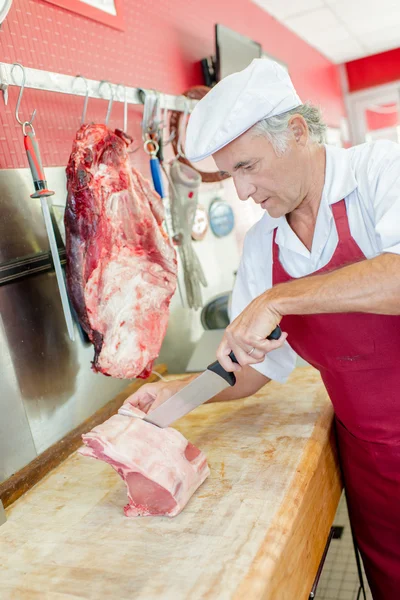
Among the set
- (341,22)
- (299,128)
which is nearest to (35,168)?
(299,128)

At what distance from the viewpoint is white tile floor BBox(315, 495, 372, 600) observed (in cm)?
209

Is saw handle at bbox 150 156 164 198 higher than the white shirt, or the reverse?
saw handle at bbox 150 156 164 198

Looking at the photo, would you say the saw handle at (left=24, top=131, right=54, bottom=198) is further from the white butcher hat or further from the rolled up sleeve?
the rolled up sleeve

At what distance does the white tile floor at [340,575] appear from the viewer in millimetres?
2092

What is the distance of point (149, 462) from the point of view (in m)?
1.25

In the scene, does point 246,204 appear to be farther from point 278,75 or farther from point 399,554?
point 399,554

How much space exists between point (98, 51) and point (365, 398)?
1.44 metres

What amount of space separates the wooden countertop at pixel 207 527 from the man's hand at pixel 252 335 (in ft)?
0.87

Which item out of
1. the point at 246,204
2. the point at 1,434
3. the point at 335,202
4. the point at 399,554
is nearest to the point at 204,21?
the point at 246,204

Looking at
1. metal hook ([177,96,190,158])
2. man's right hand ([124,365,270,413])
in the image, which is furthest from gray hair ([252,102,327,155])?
metal hook ([177,96,190,158])

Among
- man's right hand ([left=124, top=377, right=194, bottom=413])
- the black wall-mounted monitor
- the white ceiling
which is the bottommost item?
man's right hand ([left=124, top=377, right=194, bottom=413])

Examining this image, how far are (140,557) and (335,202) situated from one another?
2.93 ft

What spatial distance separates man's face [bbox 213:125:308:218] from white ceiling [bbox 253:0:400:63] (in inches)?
117

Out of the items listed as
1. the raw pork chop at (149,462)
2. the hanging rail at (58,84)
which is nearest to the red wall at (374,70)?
the hanging rail at (58,84)
